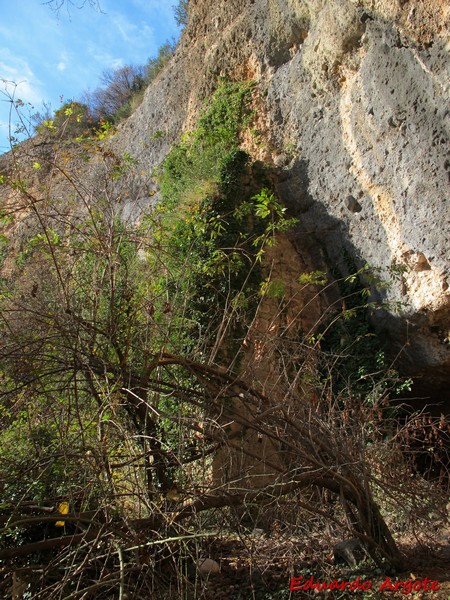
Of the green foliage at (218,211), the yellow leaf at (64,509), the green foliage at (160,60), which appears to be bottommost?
the yellow leaf at (64,509)

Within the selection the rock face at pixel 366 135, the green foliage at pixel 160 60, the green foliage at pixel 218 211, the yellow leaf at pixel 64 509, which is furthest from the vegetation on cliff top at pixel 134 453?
the green foliage at pixel 160 60

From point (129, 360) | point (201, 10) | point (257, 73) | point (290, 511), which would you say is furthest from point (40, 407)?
point (201, 10)

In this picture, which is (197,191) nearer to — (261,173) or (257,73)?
(261,173)

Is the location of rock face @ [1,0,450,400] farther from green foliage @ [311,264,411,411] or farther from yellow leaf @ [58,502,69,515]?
yellow leaf @ [58,502,69,515]

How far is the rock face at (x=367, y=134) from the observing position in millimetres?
6086

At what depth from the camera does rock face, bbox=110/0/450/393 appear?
240 inches

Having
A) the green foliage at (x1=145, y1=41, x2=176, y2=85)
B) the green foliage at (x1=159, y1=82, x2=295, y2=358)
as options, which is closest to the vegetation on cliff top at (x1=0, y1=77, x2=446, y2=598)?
the green foliage at (x1=159, y1=82, x2=295, y2=358)

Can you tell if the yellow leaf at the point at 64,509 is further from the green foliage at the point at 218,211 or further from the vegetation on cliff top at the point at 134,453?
the green foliage at the point at 218,211

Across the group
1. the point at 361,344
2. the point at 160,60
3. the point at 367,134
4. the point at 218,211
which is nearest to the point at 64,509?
the point at 361,344

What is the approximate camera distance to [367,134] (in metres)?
6.92

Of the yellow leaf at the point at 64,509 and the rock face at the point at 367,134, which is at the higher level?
the rock face at the point at 367,134

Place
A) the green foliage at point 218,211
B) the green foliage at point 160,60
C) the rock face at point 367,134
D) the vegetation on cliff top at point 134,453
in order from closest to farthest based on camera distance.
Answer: the vegetation on cliff top at point 134,453, the rock face at point 367,134, the green foliage at point 218,211, the green foliage at point 160,60

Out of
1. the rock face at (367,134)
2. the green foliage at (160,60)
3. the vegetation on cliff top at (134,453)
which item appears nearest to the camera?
the vegetation on cliff top at (134,453)

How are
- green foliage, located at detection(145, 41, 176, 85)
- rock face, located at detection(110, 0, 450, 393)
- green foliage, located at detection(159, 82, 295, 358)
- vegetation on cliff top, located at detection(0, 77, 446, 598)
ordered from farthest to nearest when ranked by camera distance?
1. green foliage, located at detection(145, 41, 176, 85)
2. green foliage, located at detection(159, 82, 295, 358)
3. rock face, located at detection(110, 0, 450, 393)
4. vegetation on cliff top, located at detection(0, 77, 446, 598)
